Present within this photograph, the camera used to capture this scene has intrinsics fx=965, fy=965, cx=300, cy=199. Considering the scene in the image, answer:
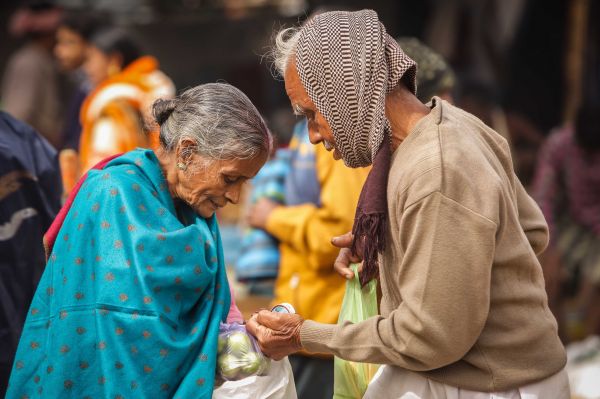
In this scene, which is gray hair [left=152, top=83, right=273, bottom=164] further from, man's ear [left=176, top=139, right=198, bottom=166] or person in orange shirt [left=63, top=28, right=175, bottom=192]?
person in orange shirt [left=63, top=28, right=175, bottom=192]

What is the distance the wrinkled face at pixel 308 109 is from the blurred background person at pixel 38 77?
5162 mm

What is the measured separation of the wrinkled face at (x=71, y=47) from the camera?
7.27m

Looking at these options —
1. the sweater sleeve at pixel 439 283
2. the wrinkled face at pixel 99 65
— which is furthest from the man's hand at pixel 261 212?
the wrinkled face at pixel 99 65

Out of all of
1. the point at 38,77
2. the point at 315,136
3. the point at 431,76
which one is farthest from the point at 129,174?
the point at 38,77

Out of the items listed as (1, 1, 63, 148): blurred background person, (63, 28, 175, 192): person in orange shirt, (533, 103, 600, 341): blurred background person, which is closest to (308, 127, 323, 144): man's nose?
(63, 28, 175, 192): person in orange shirt

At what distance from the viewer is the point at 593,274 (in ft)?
21.4

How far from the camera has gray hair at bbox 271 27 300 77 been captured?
9.45 feet

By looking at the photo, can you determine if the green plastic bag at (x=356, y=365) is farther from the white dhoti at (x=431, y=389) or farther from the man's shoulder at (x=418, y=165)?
the man's shoulder at (x=418, y=165)

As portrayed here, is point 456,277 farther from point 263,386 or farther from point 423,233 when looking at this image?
point 263,386

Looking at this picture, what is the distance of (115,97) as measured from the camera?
5797 millimetres

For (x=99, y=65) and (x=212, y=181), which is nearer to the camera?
(x=212, y=181)

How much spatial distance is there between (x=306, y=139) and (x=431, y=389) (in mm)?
1888

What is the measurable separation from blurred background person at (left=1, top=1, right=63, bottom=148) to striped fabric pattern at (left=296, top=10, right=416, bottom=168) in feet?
17.4

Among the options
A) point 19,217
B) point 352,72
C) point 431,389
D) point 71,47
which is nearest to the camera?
point 352,72
